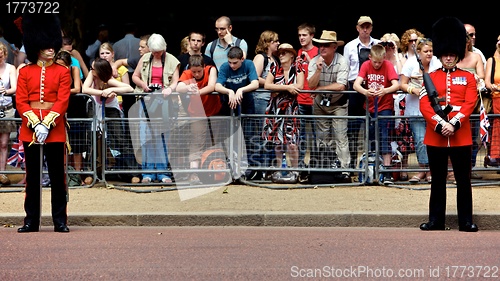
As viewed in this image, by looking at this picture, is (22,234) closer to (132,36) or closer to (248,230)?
(248,230)

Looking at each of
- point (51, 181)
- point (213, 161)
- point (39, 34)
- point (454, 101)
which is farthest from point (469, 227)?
point (39, 34)

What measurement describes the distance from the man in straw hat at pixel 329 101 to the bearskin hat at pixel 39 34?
3643mm

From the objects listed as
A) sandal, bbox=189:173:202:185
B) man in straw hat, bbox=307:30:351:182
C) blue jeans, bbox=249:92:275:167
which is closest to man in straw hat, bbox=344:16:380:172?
man in straw hat, bbox=307:30:351:182

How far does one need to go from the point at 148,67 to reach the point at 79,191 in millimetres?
1829

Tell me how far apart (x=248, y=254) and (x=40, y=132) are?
2.74m

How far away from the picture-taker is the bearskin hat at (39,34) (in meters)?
11.3

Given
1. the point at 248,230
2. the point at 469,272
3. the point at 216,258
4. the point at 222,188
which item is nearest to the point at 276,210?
the point at 248,230

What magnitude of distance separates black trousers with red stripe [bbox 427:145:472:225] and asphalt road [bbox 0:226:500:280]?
21 centimetres

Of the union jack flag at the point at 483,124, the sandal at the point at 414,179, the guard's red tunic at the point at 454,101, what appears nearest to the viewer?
the guard's red tunic at the point at 454,101

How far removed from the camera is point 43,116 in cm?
1115

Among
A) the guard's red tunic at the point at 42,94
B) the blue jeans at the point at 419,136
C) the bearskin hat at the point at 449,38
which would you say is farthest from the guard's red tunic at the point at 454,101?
the guard's red tunic at the point at 42,94

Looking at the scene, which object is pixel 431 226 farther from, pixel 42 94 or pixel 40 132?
pixel 42 94

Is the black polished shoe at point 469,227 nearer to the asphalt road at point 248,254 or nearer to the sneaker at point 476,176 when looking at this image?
the asphalt road at point 248,254

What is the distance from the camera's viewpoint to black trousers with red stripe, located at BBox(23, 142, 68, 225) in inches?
441
